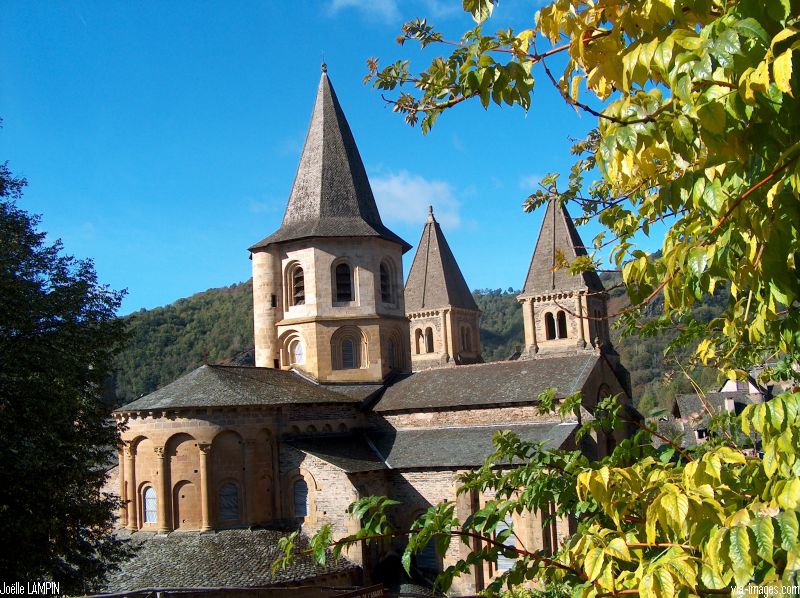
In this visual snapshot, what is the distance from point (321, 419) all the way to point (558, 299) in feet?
63.7

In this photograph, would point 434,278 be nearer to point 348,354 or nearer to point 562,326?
point 562,326

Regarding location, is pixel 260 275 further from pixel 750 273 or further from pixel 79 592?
pixel 750 273

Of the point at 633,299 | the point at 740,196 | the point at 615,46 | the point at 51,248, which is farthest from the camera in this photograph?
the point at 51,248

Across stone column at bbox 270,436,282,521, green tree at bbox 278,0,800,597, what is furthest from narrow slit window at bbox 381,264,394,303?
green tree at bbox 278,0,800,597

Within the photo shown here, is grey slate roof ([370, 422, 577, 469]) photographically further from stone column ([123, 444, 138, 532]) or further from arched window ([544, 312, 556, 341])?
arched window ([544, 312, 556, 341])

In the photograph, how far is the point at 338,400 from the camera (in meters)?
24.6

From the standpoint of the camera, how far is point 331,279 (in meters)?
27.1

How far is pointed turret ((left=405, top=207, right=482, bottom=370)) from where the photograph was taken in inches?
1698

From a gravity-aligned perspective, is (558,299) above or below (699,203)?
above

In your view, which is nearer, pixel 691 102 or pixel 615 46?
pixel 691 102

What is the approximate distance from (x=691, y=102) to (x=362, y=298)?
24735mm

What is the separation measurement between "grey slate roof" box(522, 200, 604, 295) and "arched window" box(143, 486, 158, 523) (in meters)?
23.1

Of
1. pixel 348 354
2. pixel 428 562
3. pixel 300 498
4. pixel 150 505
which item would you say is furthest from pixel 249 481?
pixel 348 354

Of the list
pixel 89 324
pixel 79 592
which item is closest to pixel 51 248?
Answer: pixel 89 324
